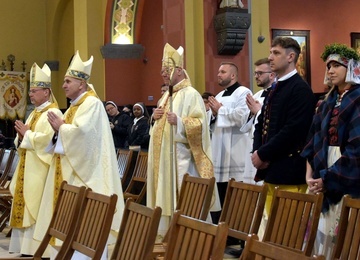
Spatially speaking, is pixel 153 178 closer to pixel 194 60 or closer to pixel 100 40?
pixel 194 60

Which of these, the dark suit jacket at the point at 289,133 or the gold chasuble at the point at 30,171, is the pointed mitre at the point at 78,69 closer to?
the gold chasuble at the point at 30,171

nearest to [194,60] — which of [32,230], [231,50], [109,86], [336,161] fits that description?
[231,50]

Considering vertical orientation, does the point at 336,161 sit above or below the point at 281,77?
below

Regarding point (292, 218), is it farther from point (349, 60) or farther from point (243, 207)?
point (349, 60)

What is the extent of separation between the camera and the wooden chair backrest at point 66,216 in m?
3.59

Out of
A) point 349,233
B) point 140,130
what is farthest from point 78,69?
point 140,130

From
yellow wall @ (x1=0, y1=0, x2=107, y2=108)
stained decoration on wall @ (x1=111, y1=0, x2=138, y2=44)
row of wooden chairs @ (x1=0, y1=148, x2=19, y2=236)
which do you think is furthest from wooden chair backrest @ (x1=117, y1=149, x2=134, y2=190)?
yellow wall @ (x1=0, y1=0, x2=107, y2=108)

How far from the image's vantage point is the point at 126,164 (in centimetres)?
713

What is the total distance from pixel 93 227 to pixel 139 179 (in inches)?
132

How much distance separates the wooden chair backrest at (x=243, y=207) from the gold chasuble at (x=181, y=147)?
1833 mm

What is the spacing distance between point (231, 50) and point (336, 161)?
4190mm

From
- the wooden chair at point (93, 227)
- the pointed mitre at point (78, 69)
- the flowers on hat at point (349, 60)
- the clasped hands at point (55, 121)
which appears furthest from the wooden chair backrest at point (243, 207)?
the pointed mitre at point (78, 69)

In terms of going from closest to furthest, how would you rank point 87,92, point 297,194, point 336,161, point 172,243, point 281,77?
1. point 172,243
2. point 297,194
3. point 336,161
4. point 281,77
5. point 87,92

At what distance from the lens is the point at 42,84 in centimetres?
601
